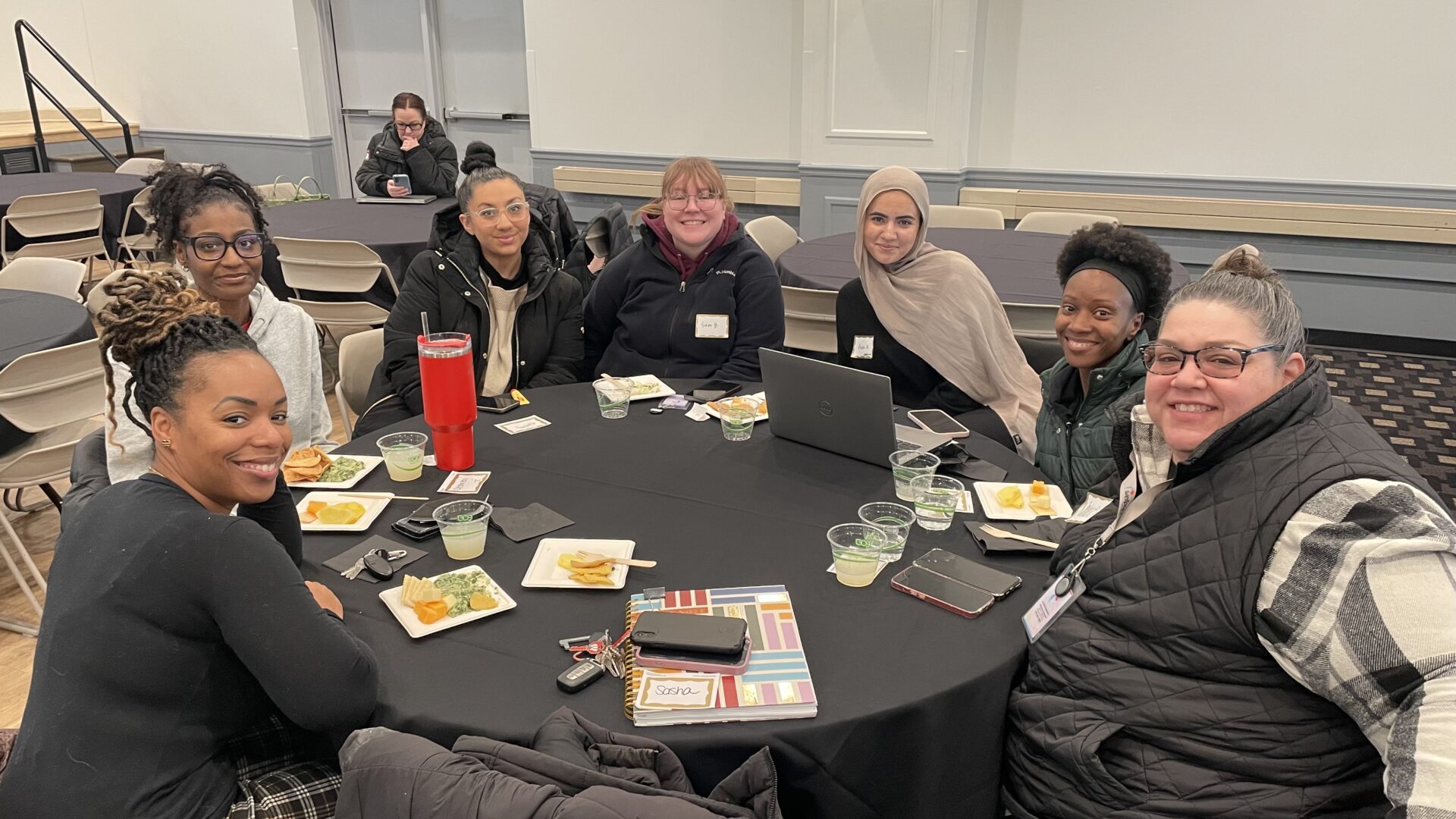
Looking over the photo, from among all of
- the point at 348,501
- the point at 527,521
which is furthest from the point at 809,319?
the point at 348,501

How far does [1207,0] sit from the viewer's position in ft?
18.4

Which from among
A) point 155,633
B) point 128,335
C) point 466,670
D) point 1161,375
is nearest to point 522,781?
point 466,670

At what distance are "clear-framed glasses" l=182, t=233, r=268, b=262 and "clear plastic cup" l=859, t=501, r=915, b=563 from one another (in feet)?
6.08

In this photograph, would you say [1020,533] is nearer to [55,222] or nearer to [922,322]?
[922,322]

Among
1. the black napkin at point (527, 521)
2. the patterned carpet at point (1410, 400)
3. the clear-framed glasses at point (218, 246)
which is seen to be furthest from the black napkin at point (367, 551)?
the patterned carpet at point (1410, 400)

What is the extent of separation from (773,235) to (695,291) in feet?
7.04

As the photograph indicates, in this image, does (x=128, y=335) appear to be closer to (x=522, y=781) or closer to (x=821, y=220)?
(x=522, y=781)

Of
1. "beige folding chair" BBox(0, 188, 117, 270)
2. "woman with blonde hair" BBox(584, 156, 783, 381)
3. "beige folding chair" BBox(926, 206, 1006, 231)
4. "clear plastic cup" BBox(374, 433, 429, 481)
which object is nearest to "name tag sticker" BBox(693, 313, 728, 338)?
"woman with blonde hair" BBox(584, 156, 783, 381)

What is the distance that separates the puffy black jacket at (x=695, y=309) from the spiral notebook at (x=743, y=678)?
174 cm

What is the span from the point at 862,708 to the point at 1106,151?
226 inches

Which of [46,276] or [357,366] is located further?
[46,276]

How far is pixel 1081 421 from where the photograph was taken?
2.39 meters

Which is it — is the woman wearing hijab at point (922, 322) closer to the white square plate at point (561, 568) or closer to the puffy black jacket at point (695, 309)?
the puffy black jacket at point (695, 309)

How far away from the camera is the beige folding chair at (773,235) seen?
5.29 metres
